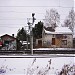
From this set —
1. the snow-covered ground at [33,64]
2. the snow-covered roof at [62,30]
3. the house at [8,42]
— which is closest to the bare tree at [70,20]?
the snow-covered roof at [62,30]

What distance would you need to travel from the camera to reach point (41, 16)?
7.48 feet

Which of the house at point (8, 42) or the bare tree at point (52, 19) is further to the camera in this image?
the bare tree at point (52, 19)

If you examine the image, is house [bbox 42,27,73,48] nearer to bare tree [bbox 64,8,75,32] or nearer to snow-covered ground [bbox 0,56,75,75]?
bare tree [bbox 64,8,75,32]

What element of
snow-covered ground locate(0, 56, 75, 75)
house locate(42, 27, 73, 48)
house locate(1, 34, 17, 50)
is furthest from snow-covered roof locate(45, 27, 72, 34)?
house locate(1, 34, 17, 50)

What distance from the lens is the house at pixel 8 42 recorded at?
84.4 inches

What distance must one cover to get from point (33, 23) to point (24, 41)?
26cm

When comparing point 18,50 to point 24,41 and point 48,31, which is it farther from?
point 48,31

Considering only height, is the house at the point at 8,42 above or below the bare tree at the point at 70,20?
below

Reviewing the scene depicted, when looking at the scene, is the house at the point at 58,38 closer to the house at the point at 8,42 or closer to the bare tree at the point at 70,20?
the bare tree at the point at 70,20

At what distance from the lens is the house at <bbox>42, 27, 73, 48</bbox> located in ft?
7.11

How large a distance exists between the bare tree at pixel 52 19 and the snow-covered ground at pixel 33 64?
0.45 m

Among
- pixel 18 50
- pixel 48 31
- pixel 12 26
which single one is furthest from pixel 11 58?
pixel 48 31

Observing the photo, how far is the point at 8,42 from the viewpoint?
2.14m

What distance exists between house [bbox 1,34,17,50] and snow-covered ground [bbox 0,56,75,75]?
174 mm
